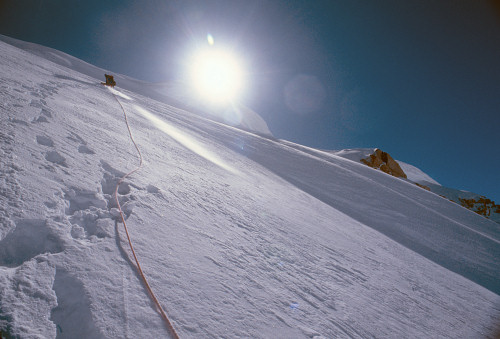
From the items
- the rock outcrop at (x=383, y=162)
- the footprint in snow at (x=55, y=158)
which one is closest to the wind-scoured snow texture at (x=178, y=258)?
the footprint in snow at (x=55, y=158)

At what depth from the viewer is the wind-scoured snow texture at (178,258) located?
3.54 feet

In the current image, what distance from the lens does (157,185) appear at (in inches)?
96.1

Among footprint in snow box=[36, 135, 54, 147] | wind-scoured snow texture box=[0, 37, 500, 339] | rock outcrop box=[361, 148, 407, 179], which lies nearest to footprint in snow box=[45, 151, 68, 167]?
wind-scoured snow texture box=[0, 37, 500, 339]

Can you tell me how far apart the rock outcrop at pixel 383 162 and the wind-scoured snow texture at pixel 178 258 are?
18295mm

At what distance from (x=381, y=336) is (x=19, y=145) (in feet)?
10.9

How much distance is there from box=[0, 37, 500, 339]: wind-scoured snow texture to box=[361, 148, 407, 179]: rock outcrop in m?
18.3

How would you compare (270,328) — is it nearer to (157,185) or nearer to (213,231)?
(213,231)

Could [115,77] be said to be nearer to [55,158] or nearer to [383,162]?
[55,158]

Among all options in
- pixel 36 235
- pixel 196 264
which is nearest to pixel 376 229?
pixel 196 264

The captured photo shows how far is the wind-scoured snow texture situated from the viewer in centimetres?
108

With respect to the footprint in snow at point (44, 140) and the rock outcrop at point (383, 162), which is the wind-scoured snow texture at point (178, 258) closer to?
the footprint in snow at point (44, 140)

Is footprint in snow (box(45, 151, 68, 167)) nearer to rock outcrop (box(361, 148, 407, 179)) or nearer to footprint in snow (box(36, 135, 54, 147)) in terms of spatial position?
footprint in snow (box(36, 135, 54, 147))

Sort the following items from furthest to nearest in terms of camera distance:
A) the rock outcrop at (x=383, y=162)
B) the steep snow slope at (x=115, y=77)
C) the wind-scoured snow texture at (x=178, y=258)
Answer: the rock outcrop at (x=383, y=162) < the steep snow slope at (x=115, y=77) < the wind-scoured snow texture at (x=178, y=258)

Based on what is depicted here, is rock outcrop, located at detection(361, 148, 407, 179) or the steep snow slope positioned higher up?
rock outcrop, located at detection(361, 148, 407, 179)
